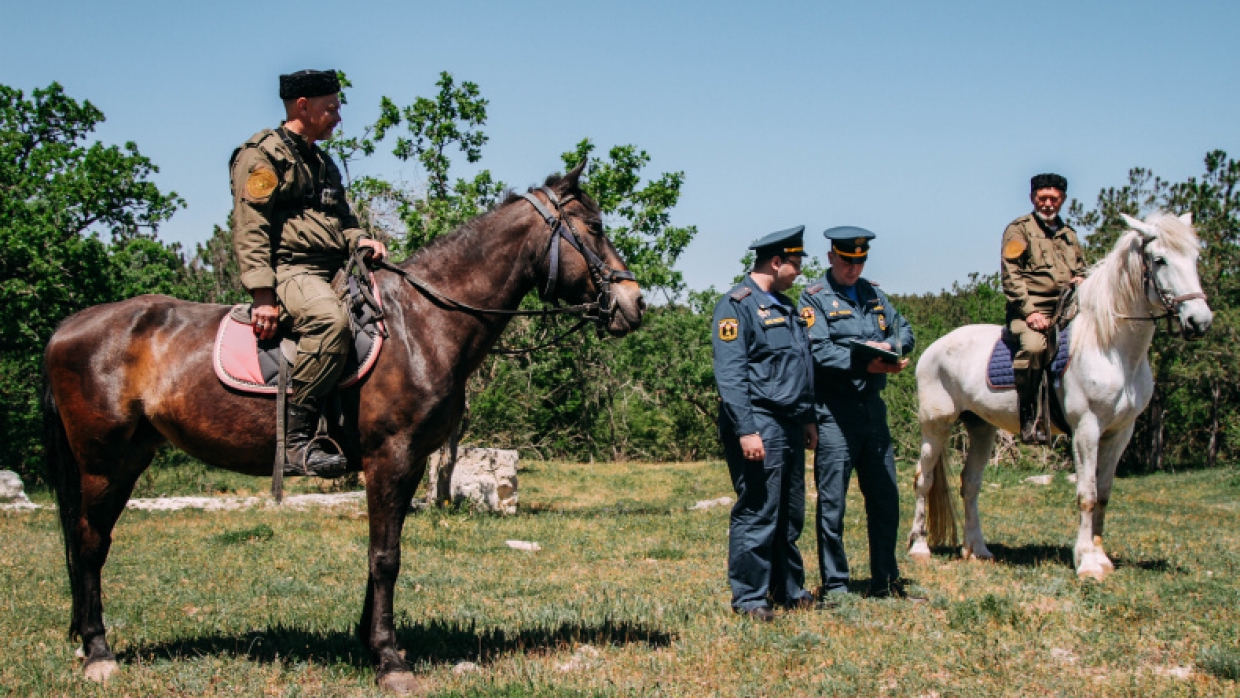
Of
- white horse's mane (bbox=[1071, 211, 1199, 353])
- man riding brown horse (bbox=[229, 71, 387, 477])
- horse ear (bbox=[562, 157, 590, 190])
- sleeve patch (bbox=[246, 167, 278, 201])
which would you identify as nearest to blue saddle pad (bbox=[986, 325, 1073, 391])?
white horse's mane (bbox=[1071, 211, 1199, 353])

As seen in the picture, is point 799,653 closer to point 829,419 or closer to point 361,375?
point 829,419

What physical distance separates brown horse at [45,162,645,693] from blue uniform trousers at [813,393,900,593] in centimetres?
232

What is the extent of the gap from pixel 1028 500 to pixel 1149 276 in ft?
27.7

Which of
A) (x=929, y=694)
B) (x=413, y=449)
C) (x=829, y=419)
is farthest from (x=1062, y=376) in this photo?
(x=413, y=449)

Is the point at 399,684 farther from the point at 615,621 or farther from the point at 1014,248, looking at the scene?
the point at 1014,248

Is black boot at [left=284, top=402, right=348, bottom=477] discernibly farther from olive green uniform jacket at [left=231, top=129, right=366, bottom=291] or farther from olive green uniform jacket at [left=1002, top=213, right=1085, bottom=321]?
olive green uniform jacket at [left=1002, top=213, right=1085, bottom=321]

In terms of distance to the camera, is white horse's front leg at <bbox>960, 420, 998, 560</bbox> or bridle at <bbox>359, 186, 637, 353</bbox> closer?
bridle at <bbox>359, 186, 637, 353</bbox>

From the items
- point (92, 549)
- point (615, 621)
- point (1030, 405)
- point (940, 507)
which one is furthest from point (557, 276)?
point (940, 507)

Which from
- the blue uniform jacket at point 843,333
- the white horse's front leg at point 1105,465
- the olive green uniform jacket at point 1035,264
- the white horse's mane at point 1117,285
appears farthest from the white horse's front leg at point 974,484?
the blue uniform jacket at point 843,333

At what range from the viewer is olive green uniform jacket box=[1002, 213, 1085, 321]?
857 cm

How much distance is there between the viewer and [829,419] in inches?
276

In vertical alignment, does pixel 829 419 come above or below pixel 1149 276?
below

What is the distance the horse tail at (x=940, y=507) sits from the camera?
31.2 ft

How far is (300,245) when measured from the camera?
535 cm
